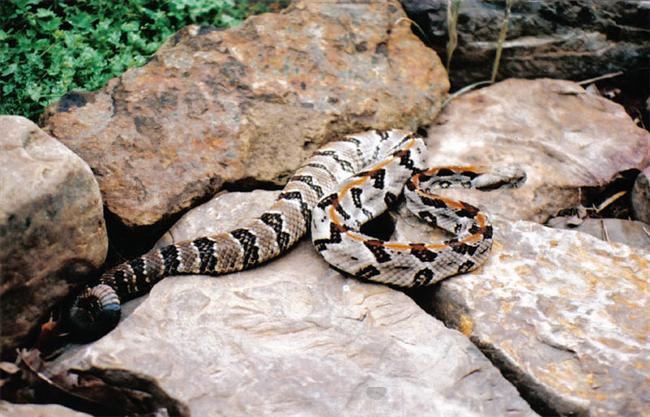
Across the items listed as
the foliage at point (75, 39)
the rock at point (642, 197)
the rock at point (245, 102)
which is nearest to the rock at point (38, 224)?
the rock at point (245, 102)

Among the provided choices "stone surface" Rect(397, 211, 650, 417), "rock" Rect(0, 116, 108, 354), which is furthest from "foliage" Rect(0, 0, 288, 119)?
"stone surface" Rect(397, 211, 650, 417)

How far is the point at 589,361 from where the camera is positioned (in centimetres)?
452

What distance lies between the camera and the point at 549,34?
7246 millimetres

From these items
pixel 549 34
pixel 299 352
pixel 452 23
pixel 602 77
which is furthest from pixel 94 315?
pixel 602 77

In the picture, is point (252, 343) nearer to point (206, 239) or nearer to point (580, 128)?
point (206, 239)

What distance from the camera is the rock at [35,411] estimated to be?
4.01 m

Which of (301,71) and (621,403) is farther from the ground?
(301,71)

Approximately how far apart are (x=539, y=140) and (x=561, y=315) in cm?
229

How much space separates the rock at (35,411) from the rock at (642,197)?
478 centimetres

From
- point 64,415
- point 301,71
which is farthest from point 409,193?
point 64,415

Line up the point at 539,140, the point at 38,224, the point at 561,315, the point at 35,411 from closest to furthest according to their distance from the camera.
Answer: the point at 35,411 < the point at 38,224 < the point at 561,315 < the point at 539,140

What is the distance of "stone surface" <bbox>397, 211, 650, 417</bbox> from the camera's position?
4.39 meters

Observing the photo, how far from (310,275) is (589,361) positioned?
1933mm

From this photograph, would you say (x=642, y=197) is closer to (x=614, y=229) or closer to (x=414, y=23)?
(x=614, y=229)
